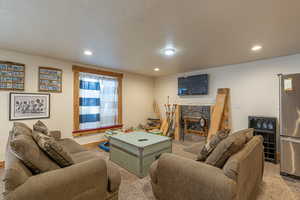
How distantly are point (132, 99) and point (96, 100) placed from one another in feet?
4.49

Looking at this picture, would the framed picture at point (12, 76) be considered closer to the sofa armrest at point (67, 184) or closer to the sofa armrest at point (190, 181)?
the sofa armrest at point (67, 184)

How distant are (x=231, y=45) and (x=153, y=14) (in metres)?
1.76

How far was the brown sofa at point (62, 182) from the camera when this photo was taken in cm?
105

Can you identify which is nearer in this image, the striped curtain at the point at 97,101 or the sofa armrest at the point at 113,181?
the sofa armrest at the point at 113,181

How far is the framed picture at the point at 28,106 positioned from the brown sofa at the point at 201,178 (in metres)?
3.08

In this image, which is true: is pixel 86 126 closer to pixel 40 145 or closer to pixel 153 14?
pixel 40 145

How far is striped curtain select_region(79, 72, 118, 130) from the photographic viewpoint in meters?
4.03

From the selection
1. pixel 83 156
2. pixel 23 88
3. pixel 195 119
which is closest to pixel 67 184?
pixel 83 156

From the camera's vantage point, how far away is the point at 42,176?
3.89 feet

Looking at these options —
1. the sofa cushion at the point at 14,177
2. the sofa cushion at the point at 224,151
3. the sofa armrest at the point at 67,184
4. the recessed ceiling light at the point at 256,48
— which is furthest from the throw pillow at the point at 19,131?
the recessed ceiling light at the point at 256,48

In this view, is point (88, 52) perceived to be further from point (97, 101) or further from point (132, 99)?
point (132, 99)

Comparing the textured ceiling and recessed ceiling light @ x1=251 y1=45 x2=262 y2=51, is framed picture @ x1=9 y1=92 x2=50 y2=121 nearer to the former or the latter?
the textured ceiling

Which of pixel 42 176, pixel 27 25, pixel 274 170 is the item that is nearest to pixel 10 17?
pixel 27 25

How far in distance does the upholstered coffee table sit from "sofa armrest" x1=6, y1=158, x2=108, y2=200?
966 mm
